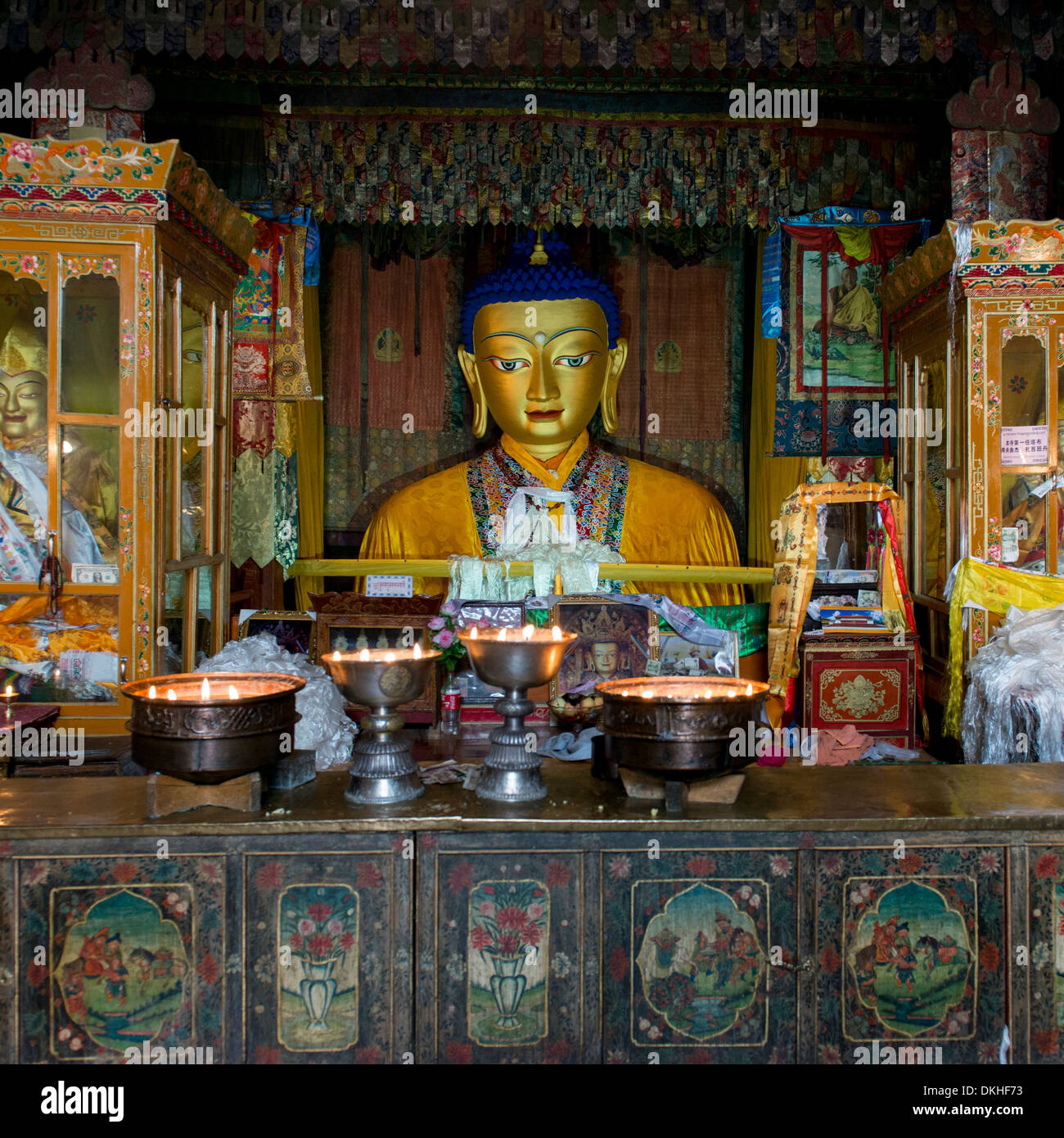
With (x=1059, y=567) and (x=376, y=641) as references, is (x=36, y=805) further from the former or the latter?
(x=1059, y=567)

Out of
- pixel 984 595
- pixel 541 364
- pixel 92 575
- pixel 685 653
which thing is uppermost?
pixel 541 364

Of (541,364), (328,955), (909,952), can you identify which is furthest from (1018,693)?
(541,364)

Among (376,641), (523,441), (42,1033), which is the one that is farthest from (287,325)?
(42,1033)

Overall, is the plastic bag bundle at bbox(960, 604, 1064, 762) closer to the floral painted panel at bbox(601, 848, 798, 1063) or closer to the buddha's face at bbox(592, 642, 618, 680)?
the buddha's face at bbox(592, 642, 618, 680)

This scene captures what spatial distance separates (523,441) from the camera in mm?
6219

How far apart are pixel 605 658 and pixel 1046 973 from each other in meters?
2.55

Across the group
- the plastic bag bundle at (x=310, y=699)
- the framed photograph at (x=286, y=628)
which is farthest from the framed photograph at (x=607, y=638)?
the framed photograph at (x=286, y=628)

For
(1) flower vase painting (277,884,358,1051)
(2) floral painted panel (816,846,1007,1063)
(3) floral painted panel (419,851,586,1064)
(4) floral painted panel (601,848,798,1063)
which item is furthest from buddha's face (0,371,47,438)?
(2) floral painted panel (816,846,1007,1063)

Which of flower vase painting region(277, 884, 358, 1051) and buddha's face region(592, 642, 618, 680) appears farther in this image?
buddha's face region(592, 642, 618, 680)

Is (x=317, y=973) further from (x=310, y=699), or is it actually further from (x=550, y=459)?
(x=550, y=459)

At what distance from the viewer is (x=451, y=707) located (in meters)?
4.46

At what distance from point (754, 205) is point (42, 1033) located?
4.89 metres

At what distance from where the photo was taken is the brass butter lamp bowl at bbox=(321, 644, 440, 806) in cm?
201

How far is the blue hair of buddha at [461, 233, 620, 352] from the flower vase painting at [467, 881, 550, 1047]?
15.4ft
